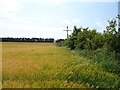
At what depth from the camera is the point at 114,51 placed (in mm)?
10609

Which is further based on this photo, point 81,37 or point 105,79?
point 81,37

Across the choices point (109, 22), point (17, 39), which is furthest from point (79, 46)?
point (17, 39)

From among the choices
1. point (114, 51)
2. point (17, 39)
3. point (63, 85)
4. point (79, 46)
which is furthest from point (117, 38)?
point (17, 39)

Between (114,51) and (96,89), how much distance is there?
5.61 meters

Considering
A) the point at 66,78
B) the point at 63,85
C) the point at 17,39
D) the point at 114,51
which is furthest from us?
the point at 17,39

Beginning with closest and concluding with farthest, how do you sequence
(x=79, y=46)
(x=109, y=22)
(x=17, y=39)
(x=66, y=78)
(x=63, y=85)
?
(x=63, y=85), (x=66, y=78), (x=109, y=22), (x=79, y=46), (x=17, y=39)

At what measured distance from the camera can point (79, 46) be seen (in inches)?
822

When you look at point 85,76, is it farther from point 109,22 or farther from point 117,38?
point 109,22

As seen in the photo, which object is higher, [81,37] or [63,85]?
[81,37]

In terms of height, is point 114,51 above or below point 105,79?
above

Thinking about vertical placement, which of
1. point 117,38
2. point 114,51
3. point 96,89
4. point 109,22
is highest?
point 109,22

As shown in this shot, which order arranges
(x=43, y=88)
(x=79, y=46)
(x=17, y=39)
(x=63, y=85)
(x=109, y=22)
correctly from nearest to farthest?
1. (x=43, y=88)
2. (x=63, y=85)
3. (x=109, y=22)
4. (x=79, y=46)
5. (x=17, y=39)

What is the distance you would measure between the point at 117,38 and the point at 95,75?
465 cm

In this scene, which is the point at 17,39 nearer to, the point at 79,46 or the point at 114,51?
the point at 79,46
